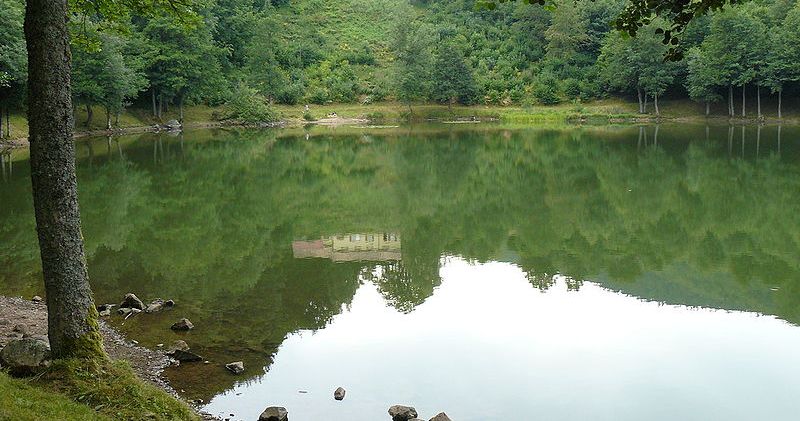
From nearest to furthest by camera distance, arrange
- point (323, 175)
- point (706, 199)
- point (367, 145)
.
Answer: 1. point (706, 199)
2. point (323, 175)
3. point (367, 145)

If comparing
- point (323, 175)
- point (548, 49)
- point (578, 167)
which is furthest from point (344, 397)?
point (548, 49)

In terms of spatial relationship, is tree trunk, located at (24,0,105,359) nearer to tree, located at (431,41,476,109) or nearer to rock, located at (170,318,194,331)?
Result: rock, located at (170,318,194,331)

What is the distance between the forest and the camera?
189 feet

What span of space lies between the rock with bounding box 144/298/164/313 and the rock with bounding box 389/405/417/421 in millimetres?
5610

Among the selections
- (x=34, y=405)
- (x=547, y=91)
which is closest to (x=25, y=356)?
(x=34, y=405)

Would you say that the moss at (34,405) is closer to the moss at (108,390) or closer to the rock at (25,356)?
the moss at (108,390)

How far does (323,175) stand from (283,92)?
41795mm

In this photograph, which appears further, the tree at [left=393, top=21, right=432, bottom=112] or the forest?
the tree at [left=393, top=21, right=432, bottom=112]

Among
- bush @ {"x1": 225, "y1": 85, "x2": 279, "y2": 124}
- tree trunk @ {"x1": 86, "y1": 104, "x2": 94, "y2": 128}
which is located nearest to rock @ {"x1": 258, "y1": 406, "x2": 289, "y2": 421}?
tree trunk @ {"x1": 86, "y1": 104, "x2": 94, "y2": 128}

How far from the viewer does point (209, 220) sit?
69.3 ft

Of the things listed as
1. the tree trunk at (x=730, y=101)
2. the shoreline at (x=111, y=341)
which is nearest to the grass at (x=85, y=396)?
the shoreline at (x=111, y=341)

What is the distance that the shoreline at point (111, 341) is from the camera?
29.9ft

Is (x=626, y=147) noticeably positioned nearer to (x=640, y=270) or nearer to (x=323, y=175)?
(x=323, y=175)

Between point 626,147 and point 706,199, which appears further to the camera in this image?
point 626,147
